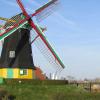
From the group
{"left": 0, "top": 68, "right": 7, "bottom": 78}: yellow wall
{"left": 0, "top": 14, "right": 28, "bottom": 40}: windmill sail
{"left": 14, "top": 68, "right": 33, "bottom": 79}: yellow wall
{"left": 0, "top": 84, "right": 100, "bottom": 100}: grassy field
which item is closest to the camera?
{"left": 0, "top": 84, "right": 100, "bottom": 100}: grassy field

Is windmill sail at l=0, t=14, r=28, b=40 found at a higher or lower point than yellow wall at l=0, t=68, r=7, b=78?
higher

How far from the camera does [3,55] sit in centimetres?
4469

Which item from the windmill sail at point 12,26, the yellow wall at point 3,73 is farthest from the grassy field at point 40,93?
the windmill sail at point 12,26

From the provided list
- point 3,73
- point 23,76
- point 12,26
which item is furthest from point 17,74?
point 12,26

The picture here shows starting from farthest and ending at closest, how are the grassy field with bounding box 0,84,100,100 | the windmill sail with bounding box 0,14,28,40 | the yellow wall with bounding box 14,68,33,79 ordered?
the yellow wall with bounding box 14,68,33,79, the windmill sail with bounding box 0,14,28,40, the grassy field with bounding box 0,84,100,100

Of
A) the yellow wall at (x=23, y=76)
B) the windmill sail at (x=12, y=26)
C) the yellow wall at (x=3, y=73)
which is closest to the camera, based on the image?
the windmill sail at (x=12, y=26)

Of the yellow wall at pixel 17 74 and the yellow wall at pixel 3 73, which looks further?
the yellow wall at pixel 3 73

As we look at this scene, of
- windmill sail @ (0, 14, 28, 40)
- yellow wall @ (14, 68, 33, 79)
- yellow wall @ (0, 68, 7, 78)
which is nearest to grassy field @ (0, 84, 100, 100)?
yellow wall @ (14, 68, 33, 79)

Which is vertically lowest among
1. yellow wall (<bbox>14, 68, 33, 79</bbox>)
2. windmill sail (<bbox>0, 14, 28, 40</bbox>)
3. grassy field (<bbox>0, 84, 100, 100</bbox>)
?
grassy field (<bbox>0, 84, 100, 100</bbox>)

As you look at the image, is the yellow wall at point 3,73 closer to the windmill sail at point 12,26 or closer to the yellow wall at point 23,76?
the yellow wall at point 23,76

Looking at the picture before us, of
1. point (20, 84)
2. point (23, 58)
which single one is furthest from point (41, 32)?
point (20, 84)

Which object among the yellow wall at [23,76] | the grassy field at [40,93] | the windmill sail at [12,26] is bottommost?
the grassy field at [40,93]

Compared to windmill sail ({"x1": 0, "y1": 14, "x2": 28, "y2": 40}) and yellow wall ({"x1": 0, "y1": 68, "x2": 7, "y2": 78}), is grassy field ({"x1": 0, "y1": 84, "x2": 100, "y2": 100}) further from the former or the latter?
windmill sail ({"x1": 0, "y1": 14, "x2": 28, "y2": 40})

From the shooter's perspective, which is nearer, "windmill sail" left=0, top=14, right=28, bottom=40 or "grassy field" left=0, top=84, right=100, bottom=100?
"grassy field" left=0, top=84, right=100, bottom=100
